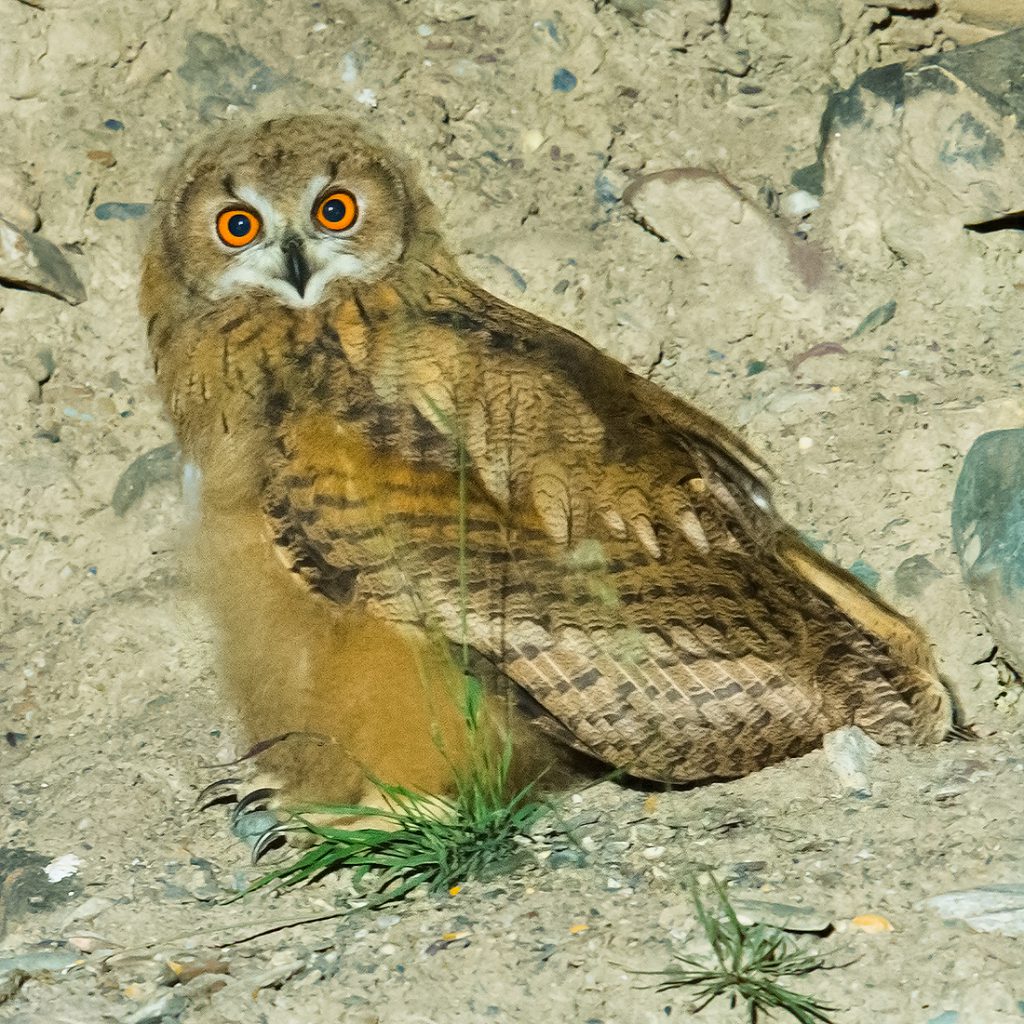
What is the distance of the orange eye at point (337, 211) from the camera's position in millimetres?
3111

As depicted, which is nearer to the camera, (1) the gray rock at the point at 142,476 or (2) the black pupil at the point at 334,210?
(2) the black pupil at the point at 334,210

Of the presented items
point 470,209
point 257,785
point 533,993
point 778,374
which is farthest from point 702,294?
point 533,993

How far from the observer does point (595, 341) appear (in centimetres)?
358

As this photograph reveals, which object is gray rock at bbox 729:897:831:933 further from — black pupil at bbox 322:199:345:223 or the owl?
black pupil at bbox 322:199:345:223

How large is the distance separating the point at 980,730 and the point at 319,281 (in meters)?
1.59

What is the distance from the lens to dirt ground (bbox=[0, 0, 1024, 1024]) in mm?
2400

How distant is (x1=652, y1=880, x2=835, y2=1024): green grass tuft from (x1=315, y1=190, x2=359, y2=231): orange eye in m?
1.56

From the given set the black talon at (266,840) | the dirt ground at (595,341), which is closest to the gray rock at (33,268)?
the dirt ground at (595,341)

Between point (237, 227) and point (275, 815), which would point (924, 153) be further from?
point (275, 815)

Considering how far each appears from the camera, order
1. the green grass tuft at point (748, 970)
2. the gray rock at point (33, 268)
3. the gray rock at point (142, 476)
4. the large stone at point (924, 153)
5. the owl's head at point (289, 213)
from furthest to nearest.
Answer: the gray rock at point (33, 268) < the gray rock at point (142, 476) < the large stone at point (924, 153) < the owl's head at point (289, 213) < the green grass tuft at point (748, 970)

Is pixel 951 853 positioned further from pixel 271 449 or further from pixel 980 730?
pixel 271 449

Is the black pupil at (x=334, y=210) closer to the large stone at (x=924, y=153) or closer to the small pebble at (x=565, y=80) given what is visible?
the small pebble at (x=565, y=80)

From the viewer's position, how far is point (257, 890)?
275 centimetres

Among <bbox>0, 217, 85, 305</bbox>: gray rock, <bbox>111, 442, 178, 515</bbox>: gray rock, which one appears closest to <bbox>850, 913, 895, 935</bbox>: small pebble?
<bbox>111, 442, 178, 515</bbox>: gray rock
